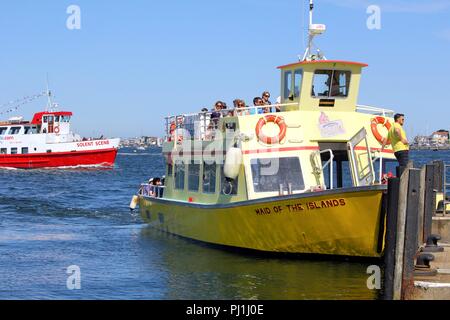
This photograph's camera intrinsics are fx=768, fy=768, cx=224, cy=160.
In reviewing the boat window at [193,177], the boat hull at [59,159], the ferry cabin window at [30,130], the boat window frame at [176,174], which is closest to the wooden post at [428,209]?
the boat window at [193,177]

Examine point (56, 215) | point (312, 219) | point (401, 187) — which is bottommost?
point (56, 215)

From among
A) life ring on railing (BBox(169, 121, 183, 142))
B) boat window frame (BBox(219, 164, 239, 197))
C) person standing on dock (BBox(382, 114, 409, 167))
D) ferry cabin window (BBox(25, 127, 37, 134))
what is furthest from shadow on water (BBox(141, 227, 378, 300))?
ferry cabin window (BBox(25, 127, 37, 134))

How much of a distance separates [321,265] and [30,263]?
6655 millimetres

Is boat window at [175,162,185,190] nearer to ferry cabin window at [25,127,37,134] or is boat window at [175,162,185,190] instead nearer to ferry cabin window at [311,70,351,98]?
ferry cabin window at [311,70,351,98]

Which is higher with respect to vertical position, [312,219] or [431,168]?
[431,168]

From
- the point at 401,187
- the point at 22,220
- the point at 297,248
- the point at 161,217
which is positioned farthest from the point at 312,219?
the point at 22,220

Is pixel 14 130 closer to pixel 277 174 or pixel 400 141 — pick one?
pixel 277 174

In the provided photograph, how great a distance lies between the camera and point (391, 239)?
39.3ft

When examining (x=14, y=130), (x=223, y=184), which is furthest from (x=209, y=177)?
(x=14, y=130)

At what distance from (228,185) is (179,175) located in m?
3.65
